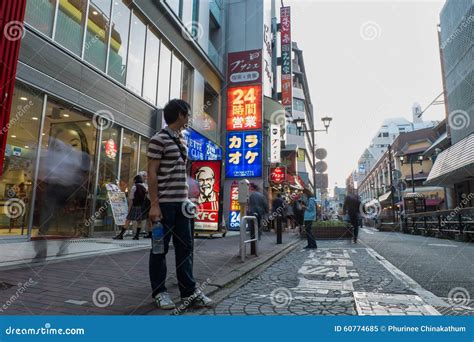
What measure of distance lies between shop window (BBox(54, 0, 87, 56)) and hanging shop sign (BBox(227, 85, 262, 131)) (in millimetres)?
9880

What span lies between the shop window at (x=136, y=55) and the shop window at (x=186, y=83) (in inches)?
127

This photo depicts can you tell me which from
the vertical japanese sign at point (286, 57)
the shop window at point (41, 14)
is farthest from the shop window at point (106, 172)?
the vertical japanese sign at point (286, 57)

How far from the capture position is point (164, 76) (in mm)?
12969

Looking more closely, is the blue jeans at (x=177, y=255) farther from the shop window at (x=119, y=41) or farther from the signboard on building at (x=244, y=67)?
the signboard on building at (x=244, y=67)

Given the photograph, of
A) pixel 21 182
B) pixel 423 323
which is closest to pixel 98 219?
pixel 21 182

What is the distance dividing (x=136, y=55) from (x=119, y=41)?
3.05 ft

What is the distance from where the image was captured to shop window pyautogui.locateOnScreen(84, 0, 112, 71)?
8.92 metres

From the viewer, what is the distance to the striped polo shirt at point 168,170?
9.94ft

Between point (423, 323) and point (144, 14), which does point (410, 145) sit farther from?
point (423, 323)

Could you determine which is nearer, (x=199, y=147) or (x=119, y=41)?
(x=119, y=41)

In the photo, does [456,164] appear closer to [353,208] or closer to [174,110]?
[353,208]

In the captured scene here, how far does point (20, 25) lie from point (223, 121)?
13.8 meters

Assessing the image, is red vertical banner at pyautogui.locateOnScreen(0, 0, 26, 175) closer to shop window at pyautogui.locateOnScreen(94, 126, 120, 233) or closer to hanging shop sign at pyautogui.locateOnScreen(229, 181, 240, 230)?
shop window at pyautogui.locateOnScreen(94, 126, 120, 233)

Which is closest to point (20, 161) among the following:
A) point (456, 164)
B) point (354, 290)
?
point (354, 290)
